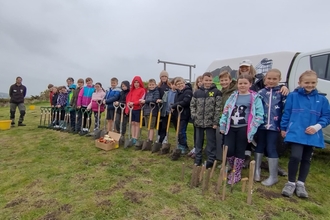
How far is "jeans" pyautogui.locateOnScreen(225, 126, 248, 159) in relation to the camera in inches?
137

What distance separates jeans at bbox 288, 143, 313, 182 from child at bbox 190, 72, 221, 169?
120cm

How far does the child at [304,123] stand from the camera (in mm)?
3055

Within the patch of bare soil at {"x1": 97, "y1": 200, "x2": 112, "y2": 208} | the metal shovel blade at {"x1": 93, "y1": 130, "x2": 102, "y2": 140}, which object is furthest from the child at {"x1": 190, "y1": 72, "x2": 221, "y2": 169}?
the metal shovel blade at {"x1": 93, "y1": 130, "x2": 102, "y2": 140}

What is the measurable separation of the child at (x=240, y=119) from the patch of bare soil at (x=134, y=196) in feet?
4.34

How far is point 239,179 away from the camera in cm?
354

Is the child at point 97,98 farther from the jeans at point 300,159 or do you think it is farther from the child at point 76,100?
the jeans at point 300,159

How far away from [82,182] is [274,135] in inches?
115

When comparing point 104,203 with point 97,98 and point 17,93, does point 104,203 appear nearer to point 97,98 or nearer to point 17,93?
point 97,98

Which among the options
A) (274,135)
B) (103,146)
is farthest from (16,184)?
(274,135)

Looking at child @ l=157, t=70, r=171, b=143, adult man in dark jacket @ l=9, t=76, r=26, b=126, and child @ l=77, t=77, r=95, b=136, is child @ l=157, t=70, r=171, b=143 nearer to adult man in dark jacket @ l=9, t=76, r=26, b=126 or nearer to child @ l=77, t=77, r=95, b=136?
child @ l=77, t=77, r=95, b=136

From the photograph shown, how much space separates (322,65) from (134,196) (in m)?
4.37

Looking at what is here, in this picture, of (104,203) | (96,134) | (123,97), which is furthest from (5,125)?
(104,203)

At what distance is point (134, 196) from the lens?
2.97 m

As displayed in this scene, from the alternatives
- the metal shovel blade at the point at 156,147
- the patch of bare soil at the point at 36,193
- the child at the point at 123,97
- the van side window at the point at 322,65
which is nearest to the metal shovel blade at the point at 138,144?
the metal shovel blade at the point at 156,147
